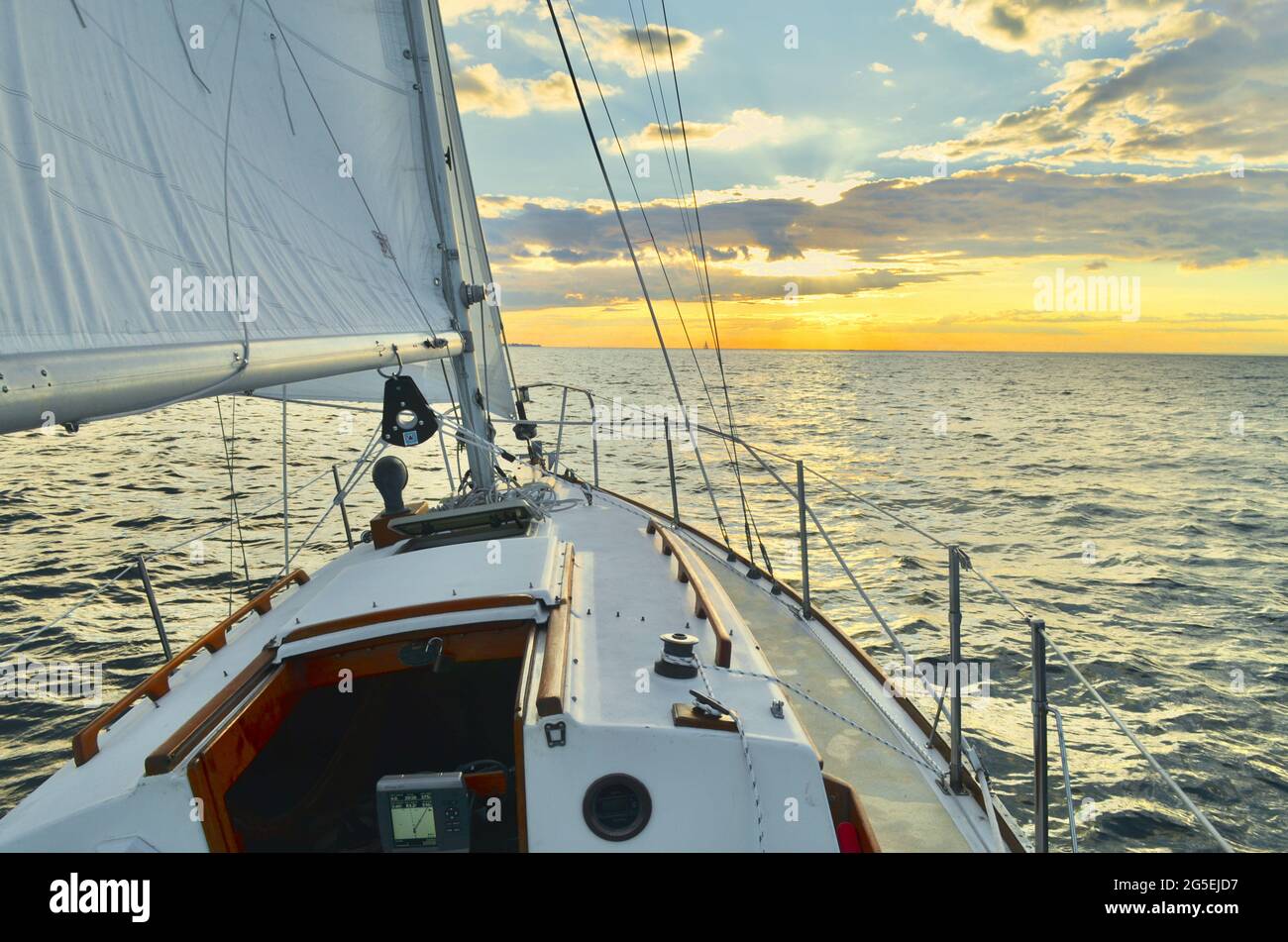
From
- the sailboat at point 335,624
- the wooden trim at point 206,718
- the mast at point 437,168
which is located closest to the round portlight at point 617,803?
the sailboat at point 335,624

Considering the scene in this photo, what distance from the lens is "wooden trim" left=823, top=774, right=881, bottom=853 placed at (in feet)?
9.30

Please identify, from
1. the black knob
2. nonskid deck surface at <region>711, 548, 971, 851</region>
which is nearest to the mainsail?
the black knob

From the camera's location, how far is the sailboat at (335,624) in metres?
2.51

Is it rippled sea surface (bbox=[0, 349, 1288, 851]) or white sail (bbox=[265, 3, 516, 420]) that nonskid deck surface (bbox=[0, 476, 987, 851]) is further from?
white sail (bbox=[265, 3, 516, 420])

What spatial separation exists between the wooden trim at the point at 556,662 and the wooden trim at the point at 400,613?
0.19 m

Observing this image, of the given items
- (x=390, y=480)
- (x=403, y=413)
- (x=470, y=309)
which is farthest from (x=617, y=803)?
(x=470, y=309)

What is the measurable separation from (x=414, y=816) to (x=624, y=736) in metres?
0.99

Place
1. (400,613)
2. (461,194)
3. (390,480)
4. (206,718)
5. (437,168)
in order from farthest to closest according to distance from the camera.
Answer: (461,194), (437,168), (390,480), (400,613), (206,718)

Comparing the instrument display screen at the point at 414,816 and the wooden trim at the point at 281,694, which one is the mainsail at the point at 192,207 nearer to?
the wooden trim at the point at 281,694

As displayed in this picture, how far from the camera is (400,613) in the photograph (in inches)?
136

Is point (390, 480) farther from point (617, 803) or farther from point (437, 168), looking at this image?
Answer: point (617, 803)

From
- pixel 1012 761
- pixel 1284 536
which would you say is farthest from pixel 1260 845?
pixel 1284 536
